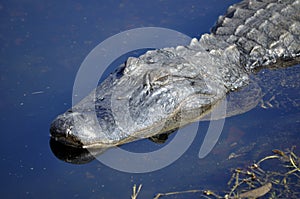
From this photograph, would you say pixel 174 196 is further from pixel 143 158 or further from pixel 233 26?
pixel 233 26

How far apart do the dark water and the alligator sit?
0.88 ft

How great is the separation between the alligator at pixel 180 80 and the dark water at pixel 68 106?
0.27m

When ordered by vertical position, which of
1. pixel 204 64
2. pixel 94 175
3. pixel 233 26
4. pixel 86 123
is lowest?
pixel 94 175

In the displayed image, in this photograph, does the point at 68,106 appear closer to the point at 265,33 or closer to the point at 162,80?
the point at 162,80

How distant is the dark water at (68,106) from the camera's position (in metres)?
4.56

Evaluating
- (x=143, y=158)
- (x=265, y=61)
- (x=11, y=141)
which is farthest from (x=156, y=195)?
(x=265, y=61)

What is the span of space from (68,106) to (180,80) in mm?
1305

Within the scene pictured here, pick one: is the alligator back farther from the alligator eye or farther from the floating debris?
the floating debris

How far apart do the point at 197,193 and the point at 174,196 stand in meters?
0.21

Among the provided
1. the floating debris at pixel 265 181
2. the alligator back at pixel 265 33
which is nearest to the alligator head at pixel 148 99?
the alligator back at pixel 265 33

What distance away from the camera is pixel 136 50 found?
6414 mm

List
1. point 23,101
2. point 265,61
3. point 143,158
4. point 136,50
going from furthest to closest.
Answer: point 136,50
point 265,61
point 23,101
point 143,158

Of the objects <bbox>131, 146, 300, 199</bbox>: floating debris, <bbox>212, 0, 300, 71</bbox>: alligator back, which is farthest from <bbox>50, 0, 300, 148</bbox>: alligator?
<bbox>131, 146, 300, 199</bbox>: floating debris

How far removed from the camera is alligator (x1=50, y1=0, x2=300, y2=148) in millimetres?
4680
